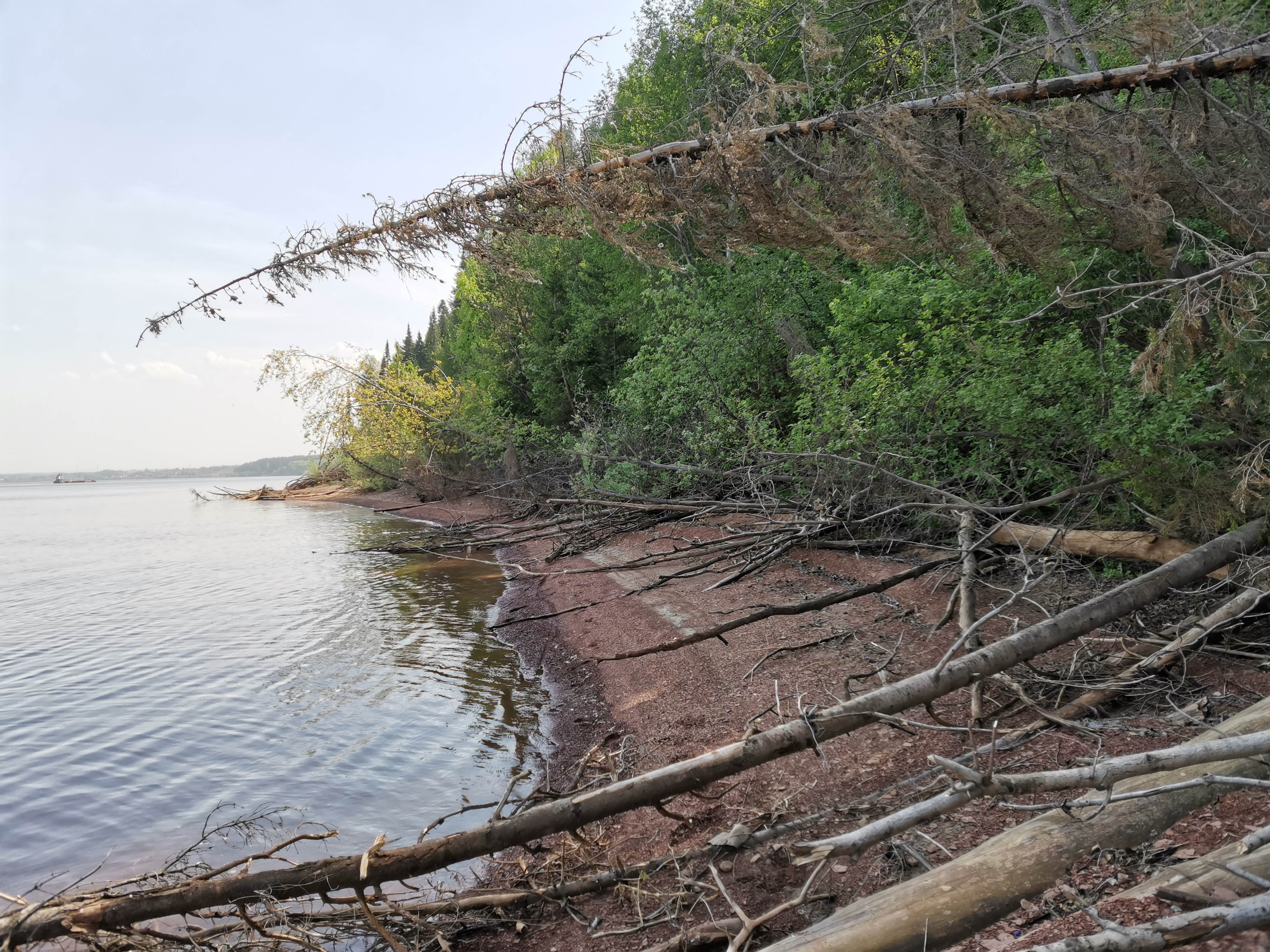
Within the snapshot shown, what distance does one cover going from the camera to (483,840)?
348cm

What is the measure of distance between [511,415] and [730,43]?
18.1m

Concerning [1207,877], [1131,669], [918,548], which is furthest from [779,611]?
[918,548]

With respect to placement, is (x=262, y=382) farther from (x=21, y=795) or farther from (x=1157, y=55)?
(x=1157, y=55)

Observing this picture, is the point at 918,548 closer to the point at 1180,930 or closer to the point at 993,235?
the point at 993,235

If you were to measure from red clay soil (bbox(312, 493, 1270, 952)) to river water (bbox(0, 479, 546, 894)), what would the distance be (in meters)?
1.12

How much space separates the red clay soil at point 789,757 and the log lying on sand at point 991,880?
61mm

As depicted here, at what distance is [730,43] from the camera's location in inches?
627

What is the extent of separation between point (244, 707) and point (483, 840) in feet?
22.1

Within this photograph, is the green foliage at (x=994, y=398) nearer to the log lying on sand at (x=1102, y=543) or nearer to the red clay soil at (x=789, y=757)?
the log lying on sand at (x=1102, y=543)

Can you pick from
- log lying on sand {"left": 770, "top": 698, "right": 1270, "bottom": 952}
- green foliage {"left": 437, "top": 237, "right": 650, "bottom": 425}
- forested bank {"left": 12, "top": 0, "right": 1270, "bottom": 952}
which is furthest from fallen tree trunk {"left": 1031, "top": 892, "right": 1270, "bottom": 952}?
green foliage {"left": 437, "top": 237, "right": 650, "bottom": 425}

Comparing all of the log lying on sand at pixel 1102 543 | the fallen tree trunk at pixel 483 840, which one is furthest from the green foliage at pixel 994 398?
the fallen tree trunk at pixel 483 840

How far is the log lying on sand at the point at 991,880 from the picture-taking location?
2727mm

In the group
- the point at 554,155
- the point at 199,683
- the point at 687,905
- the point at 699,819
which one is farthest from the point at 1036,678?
the point at 199,683

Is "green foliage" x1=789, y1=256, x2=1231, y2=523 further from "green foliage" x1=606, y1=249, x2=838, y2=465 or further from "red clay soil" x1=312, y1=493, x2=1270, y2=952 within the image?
"green foliage" x1=606, y1=249, x2=838, y2=465
